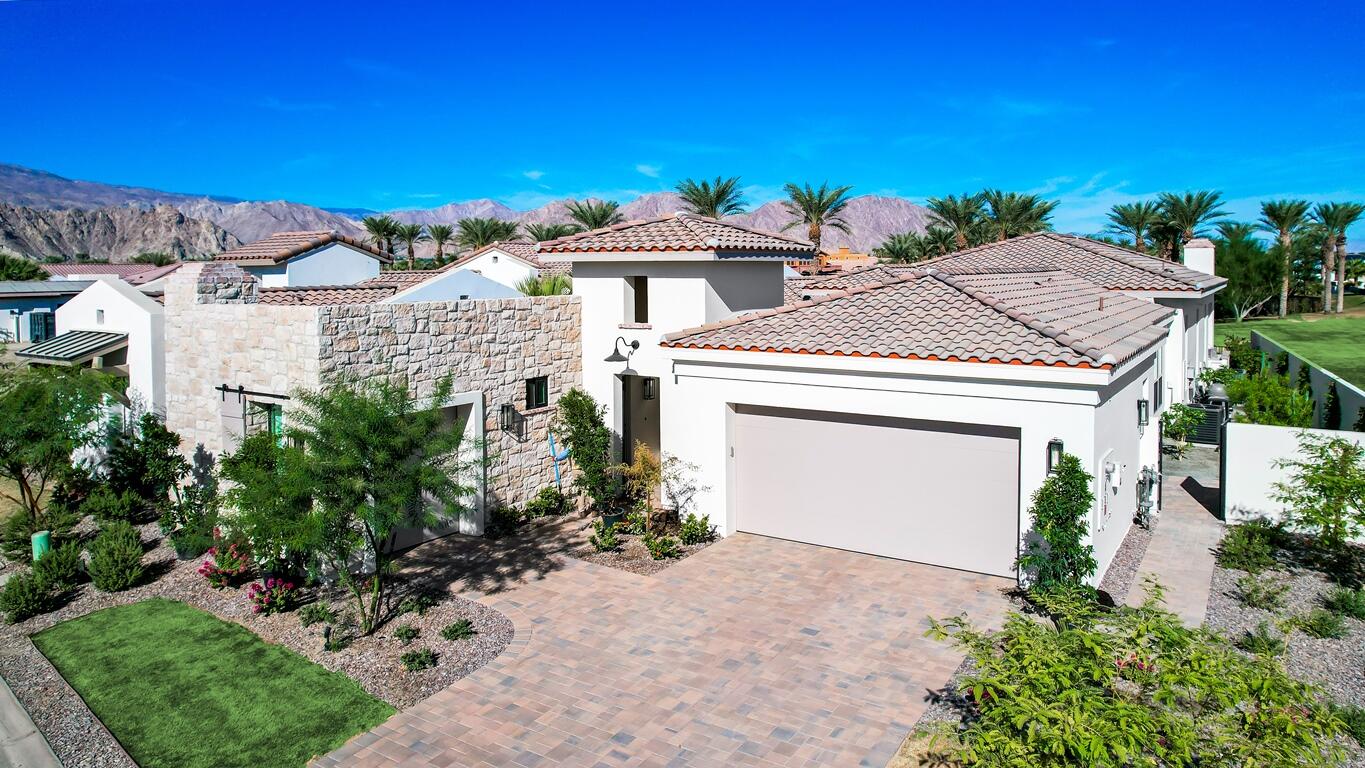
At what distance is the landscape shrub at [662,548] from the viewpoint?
15.2m

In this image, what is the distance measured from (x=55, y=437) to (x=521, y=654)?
34.3 feet

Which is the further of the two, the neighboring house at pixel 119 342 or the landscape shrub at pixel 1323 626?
the neighboring house at pixel 119 342

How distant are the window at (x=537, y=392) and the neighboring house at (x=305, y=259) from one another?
20.0 meters

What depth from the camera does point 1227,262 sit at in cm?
6638

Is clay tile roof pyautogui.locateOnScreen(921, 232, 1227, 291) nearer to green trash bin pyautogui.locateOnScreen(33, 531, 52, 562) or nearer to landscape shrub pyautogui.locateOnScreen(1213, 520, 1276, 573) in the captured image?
landscape shrub pyautogui.locateOnScreen(1213, 520, 1276, 573)

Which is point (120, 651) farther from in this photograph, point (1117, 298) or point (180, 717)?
point (1117, 298)

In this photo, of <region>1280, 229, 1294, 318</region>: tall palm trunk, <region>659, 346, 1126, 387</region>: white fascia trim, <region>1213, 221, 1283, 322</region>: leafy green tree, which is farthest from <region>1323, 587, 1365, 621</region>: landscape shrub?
<region>1280, 229, 1294, 318</region>: tall palm trunk

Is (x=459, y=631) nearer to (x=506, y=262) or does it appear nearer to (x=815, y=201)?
(x=506, y=262)

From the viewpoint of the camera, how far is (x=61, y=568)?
562 inches

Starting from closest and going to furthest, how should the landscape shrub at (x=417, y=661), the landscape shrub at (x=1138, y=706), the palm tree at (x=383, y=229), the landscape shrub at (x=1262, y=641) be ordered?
the landscape shrub at (x=1138, y=706) → the landscape shrub at (x=1262, y=641) → the landscape shrub at (x=417, y=661) → the palm tree at (x=383, y=229)

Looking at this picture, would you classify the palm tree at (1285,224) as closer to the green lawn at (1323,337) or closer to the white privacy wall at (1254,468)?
the green lawn at (1323,337)

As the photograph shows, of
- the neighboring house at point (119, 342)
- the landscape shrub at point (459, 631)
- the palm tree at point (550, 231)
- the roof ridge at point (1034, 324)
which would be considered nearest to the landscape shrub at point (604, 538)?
the landscape shrub at point (459, 631)

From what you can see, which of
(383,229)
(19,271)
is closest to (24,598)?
(383,229)

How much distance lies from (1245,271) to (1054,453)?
211 feet
